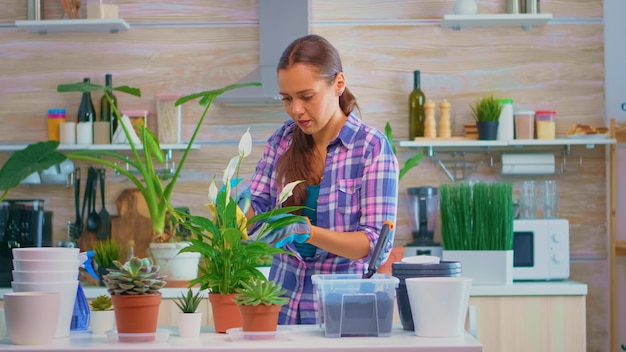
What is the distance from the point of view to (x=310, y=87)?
2344 millimetres

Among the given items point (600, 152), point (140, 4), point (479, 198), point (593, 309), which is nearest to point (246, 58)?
point (140, 4)

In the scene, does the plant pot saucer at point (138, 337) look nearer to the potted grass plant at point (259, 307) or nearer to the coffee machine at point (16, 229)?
the potted grass plant at point (259, 307)

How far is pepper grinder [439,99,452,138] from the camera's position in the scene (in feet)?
13.8

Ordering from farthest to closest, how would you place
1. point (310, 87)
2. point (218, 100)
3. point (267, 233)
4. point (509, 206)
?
point (218, 100), point (509, 206), point (310, 87), point (267, 233)

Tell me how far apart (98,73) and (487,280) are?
6.77ft

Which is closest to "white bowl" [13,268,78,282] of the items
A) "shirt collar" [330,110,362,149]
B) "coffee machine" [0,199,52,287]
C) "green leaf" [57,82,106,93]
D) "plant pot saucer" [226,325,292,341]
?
"plant pot saucer" [226,325,292,341]

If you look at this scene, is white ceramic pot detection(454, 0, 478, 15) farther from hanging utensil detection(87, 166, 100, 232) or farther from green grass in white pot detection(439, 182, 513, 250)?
hanging utensil detection(87, 166, 100, 232)

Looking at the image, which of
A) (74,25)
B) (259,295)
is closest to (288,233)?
(259,295)

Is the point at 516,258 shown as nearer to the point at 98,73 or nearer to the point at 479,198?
the point at 479,198

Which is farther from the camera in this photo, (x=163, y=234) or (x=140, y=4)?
(x=140, y=4)

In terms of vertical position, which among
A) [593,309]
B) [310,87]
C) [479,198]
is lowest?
[593,309]

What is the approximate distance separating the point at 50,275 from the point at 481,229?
7.40 ft

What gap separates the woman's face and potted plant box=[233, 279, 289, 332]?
65 cm

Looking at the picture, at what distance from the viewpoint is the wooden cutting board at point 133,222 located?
4.23 meters
